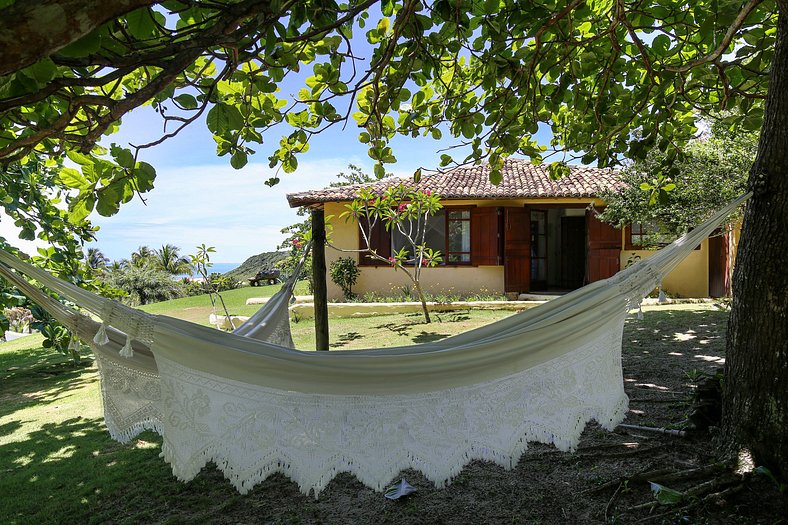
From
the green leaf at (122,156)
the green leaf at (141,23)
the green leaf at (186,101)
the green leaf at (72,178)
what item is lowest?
the green leaf at (72,178)

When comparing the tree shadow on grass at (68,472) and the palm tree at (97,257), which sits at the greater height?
the palm tree at (97,257)

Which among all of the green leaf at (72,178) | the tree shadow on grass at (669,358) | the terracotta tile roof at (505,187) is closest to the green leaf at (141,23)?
the green leaf at (72,178)

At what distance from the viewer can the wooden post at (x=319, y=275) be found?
2682mm

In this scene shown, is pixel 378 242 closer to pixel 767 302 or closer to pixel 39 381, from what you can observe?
pixel 39 381

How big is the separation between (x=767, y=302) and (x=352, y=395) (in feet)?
4.81

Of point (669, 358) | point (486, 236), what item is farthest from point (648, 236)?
point (669, 358)

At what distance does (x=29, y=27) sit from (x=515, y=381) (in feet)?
4.85

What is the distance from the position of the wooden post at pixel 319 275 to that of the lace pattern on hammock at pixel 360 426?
127 cm

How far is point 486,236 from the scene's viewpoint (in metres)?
8.06

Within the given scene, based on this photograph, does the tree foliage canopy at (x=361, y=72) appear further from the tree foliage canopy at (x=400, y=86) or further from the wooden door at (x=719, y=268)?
the wooden door at (x=719, y=268)

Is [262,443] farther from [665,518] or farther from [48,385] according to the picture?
[48,385]

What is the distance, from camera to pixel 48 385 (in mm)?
4637

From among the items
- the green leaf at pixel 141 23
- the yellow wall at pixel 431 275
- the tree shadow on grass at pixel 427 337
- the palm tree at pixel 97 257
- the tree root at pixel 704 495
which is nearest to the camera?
the green leaf at pixel 141 23

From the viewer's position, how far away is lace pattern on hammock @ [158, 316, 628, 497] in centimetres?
137
